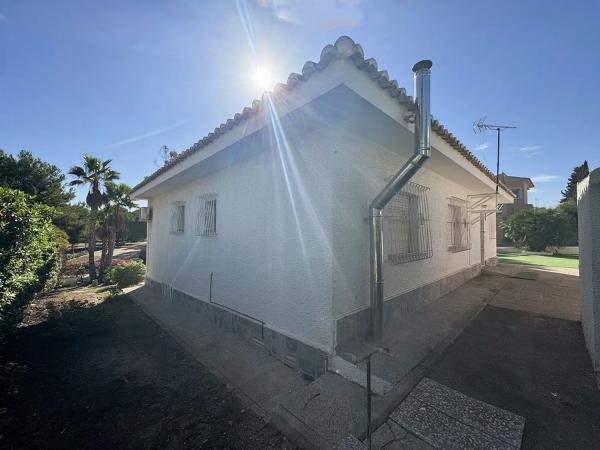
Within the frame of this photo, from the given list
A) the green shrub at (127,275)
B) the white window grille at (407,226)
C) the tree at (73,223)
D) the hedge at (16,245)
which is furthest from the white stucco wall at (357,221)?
the tree at (73,223)

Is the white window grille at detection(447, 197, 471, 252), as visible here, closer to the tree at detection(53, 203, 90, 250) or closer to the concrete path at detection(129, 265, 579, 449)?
the concrete path at detection(129, 265, 579, 449)

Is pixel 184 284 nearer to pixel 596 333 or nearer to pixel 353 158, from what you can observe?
pixel 353 158

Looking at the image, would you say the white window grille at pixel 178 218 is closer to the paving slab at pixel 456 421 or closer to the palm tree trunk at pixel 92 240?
the paving slab at pixel 456 421

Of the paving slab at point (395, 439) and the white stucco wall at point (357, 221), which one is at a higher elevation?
the white stucco wall at point (357, 221)

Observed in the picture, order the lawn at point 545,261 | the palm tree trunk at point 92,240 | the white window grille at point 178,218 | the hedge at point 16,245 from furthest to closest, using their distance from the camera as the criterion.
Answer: the palm tree trunk at point 92,240 → the lawn at point 545,261 → the white window grille at point 178,218 → the hedge at point 16,245

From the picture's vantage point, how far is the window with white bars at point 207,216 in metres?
6.64

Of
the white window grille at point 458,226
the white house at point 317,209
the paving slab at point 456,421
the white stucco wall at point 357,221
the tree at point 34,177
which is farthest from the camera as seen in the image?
the tree at point 34,177

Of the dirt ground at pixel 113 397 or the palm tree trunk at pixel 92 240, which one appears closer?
the dirt ground at pixel 113 397

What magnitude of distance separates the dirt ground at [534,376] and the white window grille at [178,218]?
26.2ft

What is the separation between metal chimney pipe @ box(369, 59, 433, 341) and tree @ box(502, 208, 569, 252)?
27.4m

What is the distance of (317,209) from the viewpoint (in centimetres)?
390

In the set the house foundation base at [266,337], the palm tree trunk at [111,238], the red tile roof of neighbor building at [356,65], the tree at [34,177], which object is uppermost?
the tree at [34,177]

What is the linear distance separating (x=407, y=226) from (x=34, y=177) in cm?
3182

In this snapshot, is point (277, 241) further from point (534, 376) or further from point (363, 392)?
point (534, 376)
